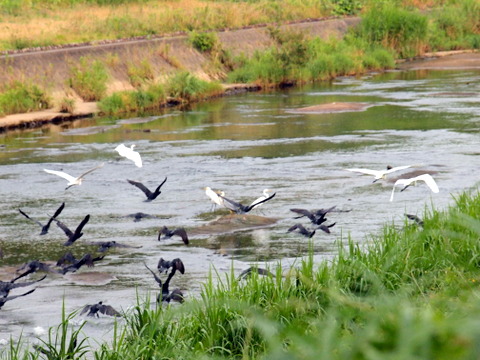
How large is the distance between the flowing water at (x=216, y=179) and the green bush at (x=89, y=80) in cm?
219

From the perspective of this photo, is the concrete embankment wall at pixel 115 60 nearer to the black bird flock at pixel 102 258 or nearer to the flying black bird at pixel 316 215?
the black bird flock at pixel 102 258

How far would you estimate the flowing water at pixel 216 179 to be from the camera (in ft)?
31.3

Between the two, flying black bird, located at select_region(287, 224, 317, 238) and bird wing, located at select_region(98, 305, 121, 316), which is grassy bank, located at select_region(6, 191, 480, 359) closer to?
bird wing, located at select_region(98, 305, 121, 316)

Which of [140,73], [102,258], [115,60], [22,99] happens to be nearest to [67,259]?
Answer: [102,258]

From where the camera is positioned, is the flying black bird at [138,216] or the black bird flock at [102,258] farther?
the flying black bird at [138,216]

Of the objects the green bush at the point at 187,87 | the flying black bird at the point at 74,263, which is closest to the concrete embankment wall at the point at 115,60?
the green bush at the point at 187,87

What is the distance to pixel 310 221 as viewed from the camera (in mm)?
11758

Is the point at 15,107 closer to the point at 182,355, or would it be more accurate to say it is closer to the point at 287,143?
the point at 287,143

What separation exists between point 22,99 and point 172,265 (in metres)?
15.8

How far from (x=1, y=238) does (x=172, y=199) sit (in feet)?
9.51

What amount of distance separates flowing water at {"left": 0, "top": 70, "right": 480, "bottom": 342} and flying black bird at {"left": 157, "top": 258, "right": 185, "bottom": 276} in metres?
0.19

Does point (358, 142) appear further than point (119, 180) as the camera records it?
Yes

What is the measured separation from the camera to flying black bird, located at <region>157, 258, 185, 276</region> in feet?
26.6

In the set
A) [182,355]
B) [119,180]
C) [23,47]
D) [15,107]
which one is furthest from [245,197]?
[23,47]
